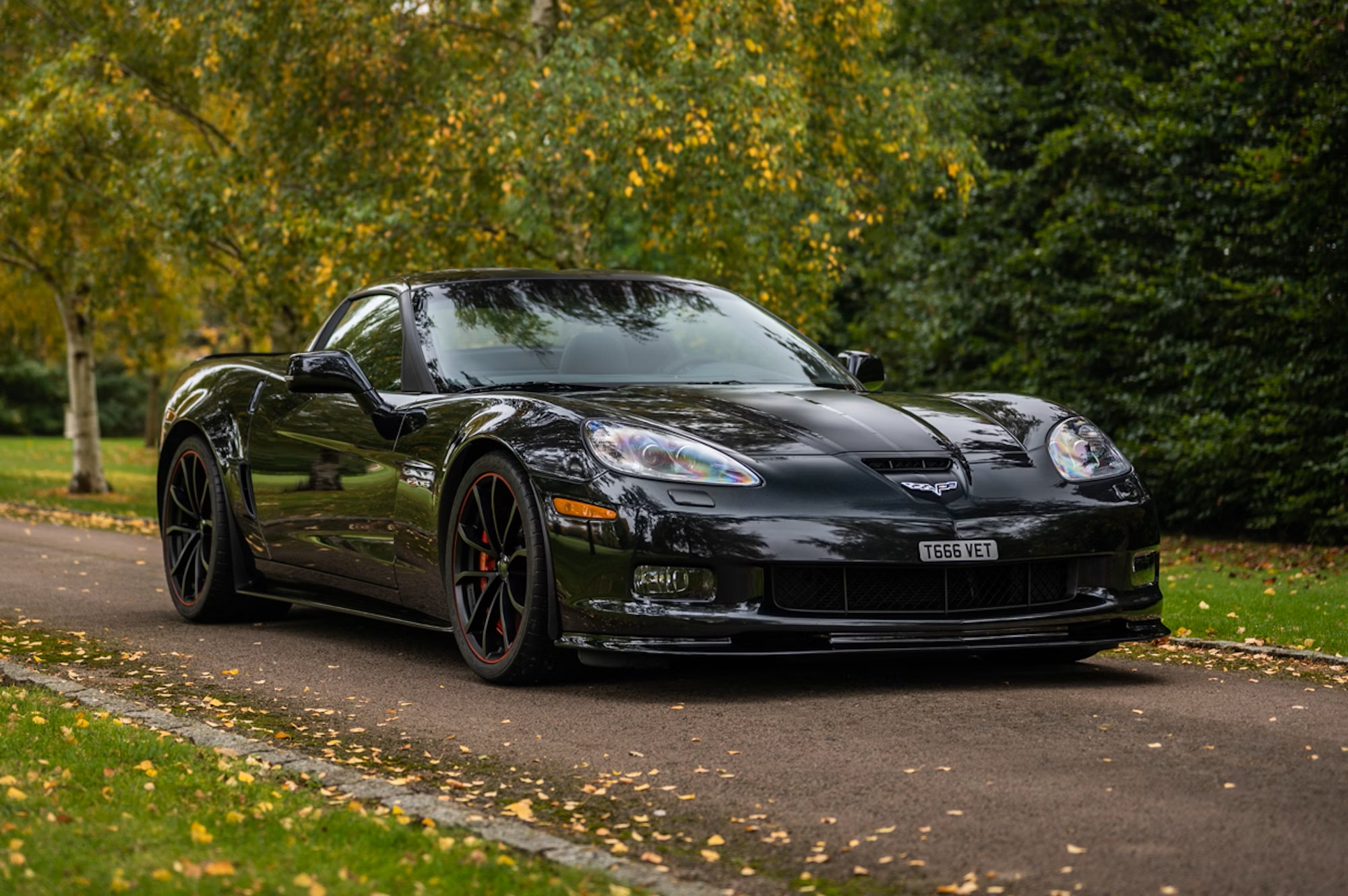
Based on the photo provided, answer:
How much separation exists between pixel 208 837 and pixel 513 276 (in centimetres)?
401

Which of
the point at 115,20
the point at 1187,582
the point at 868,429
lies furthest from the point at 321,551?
the point at 115,20

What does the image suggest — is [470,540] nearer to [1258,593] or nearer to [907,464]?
[907,464]

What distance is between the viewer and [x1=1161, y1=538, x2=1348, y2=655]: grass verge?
8125 millimetres

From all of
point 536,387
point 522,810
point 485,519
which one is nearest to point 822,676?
point 485,519

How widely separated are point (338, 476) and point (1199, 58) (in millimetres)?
10762

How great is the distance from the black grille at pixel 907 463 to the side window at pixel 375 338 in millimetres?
2186

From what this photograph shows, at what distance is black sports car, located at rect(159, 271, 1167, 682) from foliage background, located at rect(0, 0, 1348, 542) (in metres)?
7.03

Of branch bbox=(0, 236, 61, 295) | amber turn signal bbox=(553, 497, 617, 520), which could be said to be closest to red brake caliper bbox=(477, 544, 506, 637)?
amber turn signal bbox=(553, 497, 617, 520)

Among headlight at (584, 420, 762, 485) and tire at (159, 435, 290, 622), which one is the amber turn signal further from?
tire at (159, 435, 290, 622)

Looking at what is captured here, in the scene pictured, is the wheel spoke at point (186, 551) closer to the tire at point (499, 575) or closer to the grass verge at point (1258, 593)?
the tire at point (499, 575)

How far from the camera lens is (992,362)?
17984mm

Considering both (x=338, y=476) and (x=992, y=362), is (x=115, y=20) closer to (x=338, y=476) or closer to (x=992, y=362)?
(x=992, y=362)

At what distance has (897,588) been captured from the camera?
582cm

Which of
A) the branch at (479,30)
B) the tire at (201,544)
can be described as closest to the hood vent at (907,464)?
the tire at (201,544)
